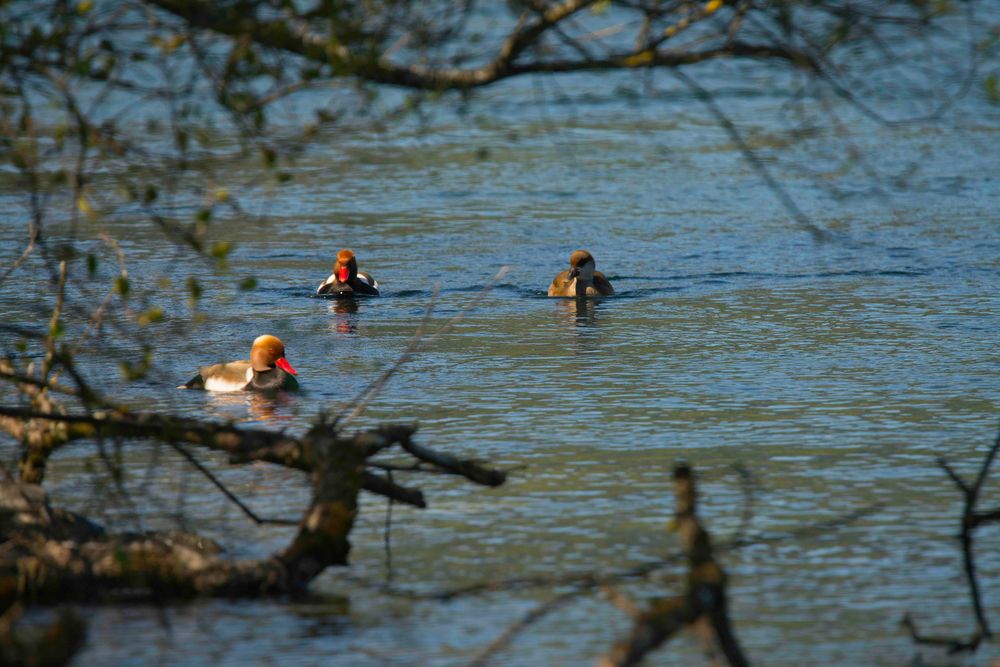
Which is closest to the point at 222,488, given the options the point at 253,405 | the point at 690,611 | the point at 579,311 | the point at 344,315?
the point at 690,611

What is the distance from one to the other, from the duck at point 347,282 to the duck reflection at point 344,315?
125 mm

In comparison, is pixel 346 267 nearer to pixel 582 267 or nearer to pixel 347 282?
pixel 347 282

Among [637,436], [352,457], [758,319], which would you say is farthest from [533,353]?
[352,457]

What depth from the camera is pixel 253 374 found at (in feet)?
36.8

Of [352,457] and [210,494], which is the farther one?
[210,494]

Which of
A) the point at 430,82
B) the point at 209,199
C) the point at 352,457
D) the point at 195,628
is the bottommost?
the point at 195,628

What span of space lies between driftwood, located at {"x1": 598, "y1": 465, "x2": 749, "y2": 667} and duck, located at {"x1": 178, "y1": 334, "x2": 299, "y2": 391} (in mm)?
6531

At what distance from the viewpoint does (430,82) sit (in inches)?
225

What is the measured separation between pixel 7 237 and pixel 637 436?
9012 millimetres

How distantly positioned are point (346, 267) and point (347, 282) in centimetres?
20

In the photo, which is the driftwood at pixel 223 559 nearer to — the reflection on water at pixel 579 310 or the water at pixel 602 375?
the water at pixel 602 375

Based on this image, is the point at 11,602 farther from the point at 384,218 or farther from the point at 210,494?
the point at 384,218

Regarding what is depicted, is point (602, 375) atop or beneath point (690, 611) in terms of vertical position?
beneath

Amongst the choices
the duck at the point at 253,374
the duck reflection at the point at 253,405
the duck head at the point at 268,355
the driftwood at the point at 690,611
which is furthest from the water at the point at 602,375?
the driftwood at the point at 690,611
